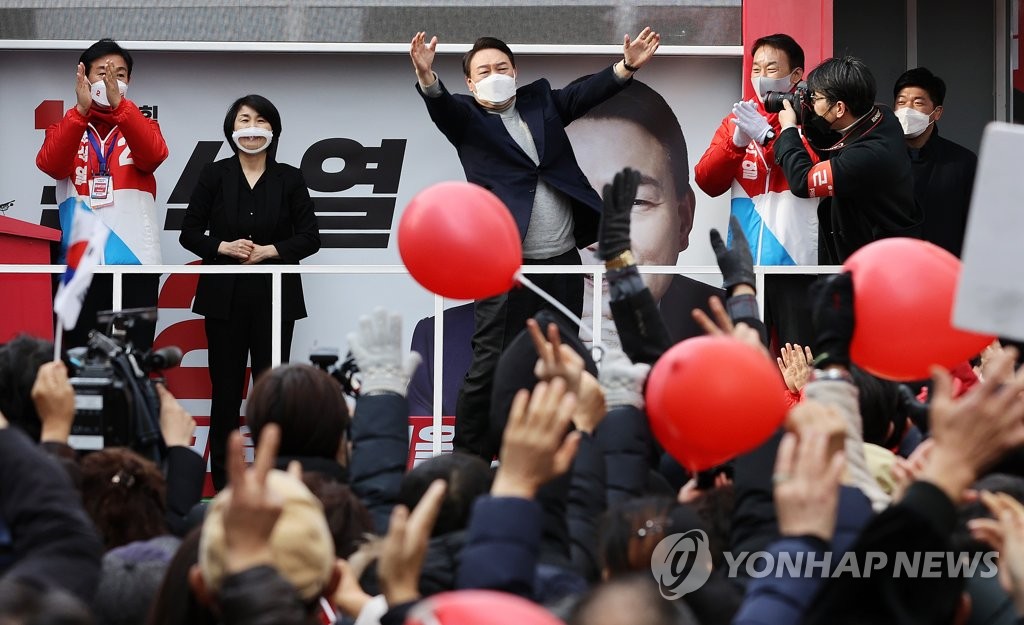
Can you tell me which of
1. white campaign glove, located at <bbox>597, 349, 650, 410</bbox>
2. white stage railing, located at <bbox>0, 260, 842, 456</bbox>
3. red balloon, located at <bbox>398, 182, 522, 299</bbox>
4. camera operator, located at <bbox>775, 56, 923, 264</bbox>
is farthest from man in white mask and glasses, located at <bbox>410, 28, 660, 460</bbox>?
white campaign glove, located at <bbox>597, 349, 650, 410</bbox>

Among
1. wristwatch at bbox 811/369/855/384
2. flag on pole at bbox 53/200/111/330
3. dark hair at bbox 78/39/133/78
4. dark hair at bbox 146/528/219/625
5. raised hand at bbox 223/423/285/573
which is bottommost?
dark hair at bbox 146/528/219/625

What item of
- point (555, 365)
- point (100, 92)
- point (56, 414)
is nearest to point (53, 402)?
point (56, 414)

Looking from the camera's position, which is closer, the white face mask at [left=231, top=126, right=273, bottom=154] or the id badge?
the white face mask at [left=231, top=126, right=273, bottom=154]

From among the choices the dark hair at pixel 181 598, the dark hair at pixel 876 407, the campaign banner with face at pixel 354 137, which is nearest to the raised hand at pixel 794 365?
the dark hair at pixel 876 407

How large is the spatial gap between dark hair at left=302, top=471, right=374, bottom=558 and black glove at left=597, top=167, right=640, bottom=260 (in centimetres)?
110

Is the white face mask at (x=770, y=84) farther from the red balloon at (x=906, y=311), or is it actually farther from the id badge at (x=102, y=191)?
the red balloon at (x=906, y=311)

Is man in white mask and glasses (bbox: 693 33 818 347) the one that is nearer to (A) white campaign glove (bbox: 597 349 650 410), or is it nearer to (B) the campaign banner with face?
(B) the campaign banner with face

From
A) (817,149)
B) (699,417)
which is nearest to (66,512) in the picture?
(699,417)

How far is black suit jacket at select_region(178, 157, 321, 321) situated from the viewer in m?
6.72

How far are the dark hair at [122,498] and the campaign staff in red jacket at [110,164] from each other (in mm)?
3366

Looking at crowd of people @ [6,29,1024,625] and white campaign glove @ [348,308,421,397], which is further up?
white campaign glove @ [348,308,421,397]

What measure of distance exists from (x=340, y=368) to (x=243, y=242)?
7.62ft

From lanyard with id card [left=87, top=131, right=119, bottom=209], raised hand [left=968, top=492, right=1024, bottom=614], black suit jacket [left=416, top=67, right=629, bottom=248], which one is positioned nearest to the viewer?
raised hand [left=968, top=492, right=1024, bottom=614]

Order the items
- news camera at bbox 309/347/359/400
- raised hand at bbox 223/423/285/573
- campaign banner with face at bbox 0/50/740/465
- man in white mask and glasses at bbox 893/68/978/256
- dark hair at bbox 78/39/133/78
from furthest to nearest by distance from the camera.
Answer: campaign banner with face at bbox 0/50/740/465
man in white mask and glasses at bbox 893/68/978/256
dark hair at bbox 78/39/133/78
news camera at bbox 309/347/359/400
raised hand at bbox 223/423/285/573
